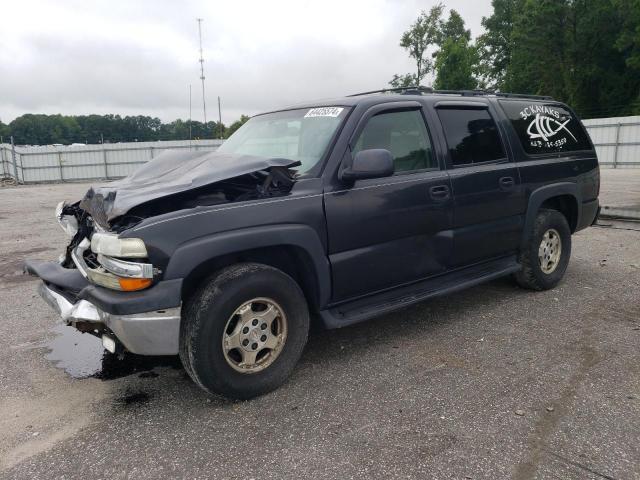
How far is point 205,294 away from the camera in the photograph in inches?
114

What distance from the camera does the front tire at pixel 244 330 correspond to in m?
2.87

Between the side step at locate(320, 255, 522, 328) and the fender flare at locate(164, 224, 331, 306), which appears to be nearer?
the fender flare at locate(164, 224, 331, 306)

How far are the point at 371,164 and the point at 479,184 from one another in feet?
4.55

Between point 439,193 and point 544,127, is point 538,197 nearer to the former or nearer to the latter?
point 544,127

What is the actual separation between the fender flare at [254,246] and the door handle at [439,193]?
3.62ft

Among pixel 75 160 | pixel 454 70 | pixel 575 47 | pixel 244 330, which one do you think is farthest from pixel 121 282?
pixel 575 47

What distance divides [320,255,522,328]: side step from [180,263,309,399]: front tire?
29cm

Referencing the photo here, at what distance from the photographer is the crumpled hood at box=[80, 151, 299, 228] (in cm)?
298

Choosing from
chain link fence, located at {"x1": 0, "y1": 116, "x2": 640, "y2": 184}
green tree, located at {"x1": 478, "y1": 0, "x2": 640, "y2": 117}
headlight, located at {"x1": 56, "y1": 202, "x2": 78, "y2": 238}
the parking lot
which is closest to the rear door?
the parking lot

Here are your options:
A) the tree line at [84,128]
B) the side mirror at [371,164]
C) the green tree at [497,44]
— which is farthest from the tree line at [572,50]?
the side mirror at [371,164]

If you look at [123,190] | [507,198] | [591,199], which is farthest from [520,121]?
[123,190]

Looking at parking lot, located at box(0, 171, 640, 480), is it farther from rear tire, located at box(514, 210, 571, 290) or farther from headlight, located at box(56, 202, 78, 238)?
headlight, located at box(56, 202, 78, 238)

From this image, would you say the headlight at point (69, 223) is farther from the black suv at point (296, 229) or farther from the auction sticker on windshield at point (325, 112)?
the auction sticker on windshield at point (325, 112)

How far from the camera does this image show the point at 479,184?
4.23 metres
